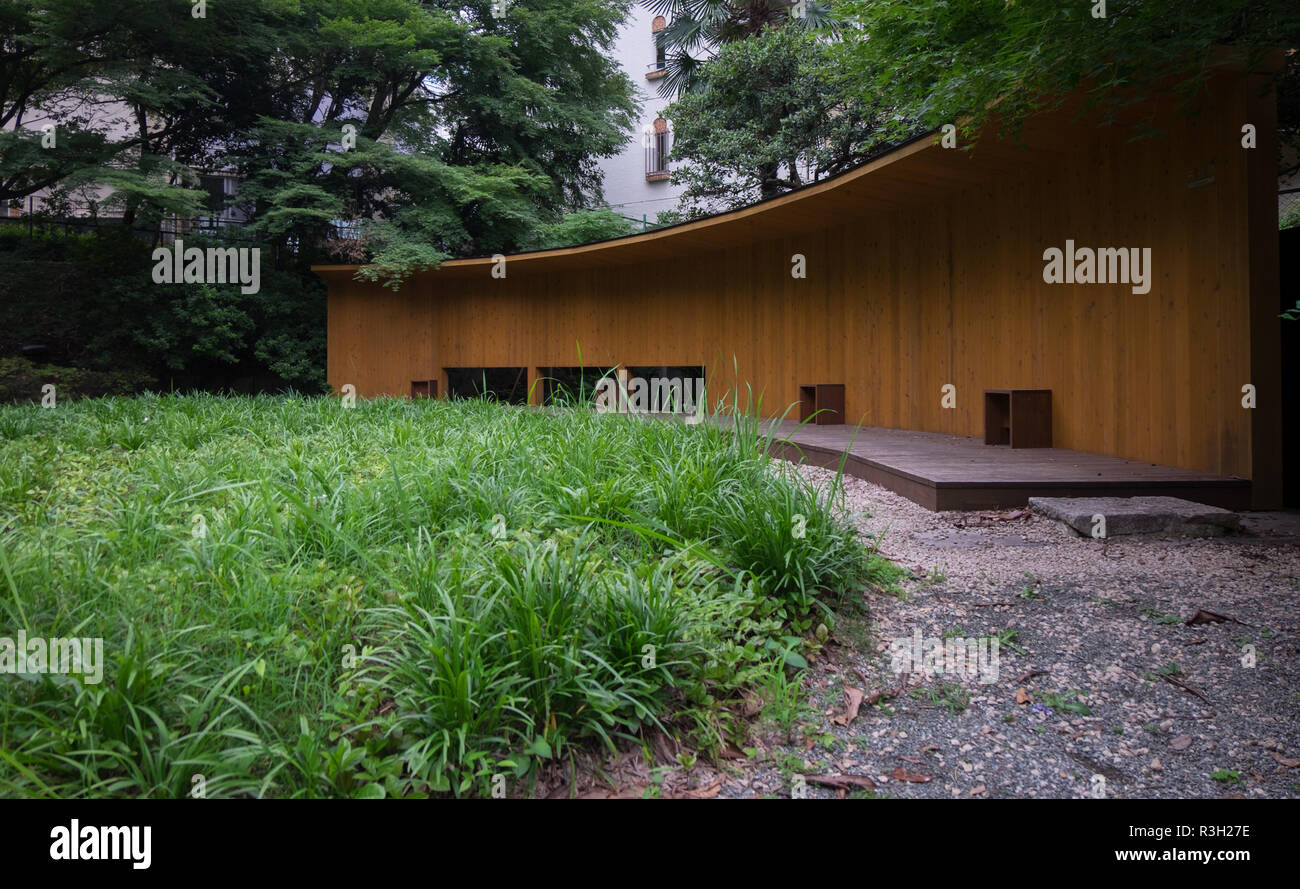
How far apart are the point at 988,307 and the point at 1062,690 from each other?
19.1 feet

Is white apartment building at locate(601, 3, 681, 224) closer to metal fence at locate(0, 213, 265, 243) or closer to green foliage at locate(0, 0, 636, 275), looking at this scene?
green foliage at locate(0, 0, 636, 275)

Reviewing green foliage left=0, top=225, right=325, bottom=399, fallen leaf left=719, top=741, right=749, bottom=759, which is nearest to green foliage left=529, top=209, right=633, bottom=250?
green foliage left=0, top=225, right=325, bottom=399

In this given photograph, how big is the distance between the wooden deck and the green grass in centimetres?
136

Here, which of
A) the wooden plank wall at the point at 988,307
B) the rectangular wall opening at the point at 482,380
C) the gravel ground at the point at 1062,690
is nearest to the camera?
the gravel ground at the point at 1062,690

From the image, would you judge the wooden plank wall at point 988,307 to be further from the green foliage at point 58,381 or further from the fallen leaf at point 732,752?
the fallen leaf at point 732,752

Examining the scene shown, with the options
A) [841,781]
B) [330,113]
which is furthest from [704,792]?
[330,113]

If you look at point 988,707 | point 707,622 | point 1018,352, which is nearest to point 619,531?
point 707,622

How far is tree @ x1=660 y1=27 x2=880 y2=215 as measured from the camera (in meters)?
15.0

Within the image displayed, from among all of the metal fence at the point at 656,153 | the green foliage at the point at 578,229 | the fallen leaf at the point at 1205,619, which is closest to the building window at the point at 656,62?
the metal fence at the point at 656,153

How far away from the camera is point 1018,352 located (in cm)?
746

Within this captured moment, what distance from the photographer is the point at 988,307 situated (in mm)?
7828

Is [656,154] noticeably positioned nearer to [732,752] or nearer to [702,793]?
[732,752]

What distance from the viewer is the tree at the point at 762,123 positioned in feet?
49.1

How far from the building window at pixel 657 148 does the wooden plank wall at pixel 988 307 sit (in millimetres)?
8909
